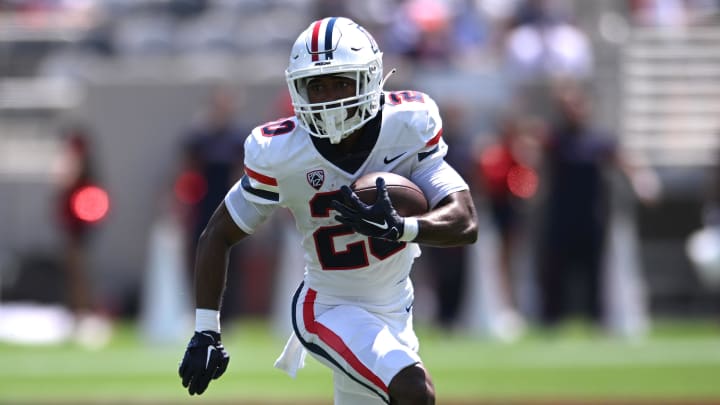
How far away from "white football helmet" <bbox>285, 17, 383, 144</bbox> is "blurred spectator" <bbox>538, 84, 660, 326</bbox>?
6.97m

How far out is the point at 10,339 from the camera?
41.7 ft

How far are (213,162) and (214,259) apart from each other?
6658 mm

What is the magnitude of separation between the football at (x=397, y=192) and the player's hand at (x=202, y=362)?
0.81 metres

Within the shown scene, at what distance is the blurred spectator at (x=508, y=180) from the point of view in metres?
12.7

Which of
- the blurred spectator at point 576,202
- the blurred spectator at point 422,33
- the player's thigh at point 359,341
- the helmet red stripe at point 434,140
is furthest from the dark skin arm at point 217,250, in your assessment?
the blurred spectator at point 422,33

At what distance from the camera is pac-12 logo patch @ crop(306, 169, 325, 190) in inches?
201

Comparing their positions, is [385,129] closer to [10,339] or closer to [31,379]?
[31,379]

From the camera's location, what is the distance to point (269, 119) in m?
14.4

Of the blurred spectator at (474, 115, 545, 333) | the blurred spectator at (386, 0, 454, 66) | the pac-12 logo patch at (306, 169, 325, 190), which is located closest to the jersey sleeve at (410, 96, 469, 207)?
Result: the pac-12 logo patch at (306, 169, 325, 190)

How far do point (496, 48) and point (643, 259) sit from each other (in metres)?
3.01

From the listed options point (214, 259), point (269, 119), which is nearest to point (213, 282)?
point (214, 259)

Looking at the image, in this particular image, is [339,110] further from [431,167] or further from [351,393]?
[351,393]

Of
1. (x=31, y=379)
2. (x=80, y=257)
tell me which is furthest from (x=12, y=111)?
(x=31, y=379)

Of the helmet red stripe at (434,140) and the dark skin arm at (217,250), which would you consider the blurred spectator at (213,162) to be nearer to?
the dark skin arm at (217,250)
